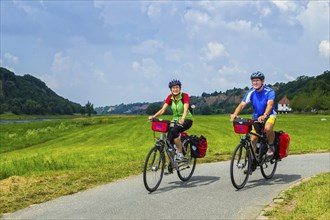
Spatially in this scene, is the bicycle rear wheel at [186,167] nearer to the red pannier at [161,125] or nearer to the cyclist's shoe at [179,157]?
the cyclist's shoe at [179,157]

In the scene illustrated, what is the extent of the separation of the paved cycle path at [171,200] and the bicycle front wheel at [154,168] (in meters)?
0.17

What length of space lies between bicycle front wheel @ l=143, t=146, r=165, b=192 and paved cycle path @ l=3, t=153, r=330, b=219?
0.17 metres

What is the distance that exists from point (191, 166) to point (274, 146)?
208 centimetres

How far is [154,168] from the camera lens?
824 centimetres

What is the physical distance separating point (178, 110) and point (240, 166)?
6.16 ft

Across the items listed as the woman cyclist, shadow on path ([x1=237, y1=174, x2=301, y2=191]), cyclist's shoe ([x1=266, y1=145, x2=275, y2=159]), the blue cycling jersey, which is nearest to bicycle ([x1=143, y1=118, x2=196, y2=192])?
the woman cyclist

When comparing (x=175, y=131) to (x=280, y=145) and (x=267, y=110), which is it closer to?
(x=267, y=110)

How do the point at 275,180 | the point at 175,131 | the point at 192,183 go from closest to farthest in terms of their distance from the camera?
1. the point at 175,131
2. the point at 192,183
3. the point at 275,180

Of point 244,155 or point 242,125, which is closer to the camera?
point 242,125

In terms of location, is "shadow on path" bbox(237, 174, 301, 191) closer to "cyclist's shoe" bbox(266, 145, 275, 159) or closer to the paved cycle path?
the paved cycle path

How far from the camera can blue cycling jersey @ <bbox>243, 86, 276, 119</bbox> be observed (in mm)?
8734

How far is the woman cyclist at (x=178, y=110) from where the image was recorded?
866 centimetres

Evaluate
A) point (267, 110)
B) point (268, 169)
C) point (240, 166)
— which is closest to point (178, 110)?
point (240, 166)

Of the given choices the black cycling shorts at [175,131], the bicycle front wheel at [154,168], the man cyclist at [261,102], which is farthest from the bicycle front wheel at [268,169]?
→ the bicycle front wheel at [154,168]
